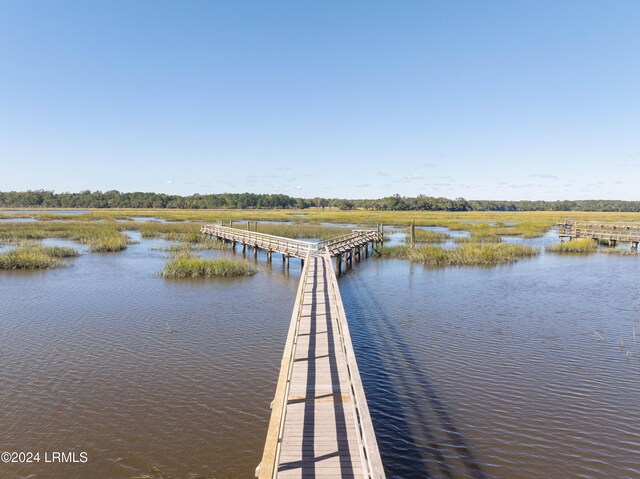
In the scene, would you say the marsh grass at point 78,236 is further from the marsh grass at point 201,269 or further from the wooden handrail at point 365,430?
the wooden handrail at point 365,430

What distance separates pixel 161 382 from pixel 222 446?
144 inches

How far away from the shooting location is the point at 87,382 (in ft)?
36.3

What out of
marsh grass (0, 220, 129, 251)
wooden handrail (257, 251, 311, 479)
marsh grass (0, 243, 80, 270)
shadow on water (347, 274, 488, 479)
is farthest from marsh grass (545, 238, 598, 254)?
marsh grass (0, 243, 80, 270)

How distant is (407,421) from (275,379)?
376 centimetres

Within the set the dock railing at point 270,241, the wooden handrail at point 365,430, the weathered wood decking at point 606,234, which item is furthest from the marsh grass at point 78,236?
the weathered wood decking at point 606,234

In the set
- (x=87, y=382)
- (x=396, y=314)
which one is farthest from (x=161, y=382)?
(x=396, y=314)

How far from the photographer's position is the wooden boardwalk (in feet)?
19.7

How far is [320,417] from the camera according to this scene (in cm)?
760

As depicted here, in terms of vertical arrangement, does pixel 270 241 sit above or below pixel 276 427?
above

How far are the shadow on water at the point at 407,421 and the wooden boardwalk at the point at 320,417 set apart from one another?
1300 millimetres

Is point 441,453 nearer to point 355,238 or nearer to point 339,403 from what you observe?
point 339,403

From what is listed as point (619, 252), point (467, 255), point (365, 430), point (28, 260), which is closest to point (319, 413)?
point (365, 430)

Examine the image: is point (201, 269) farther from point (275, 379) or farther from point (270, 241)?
point (275, 379)

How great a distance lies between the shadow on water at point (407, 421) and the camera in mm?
7770
